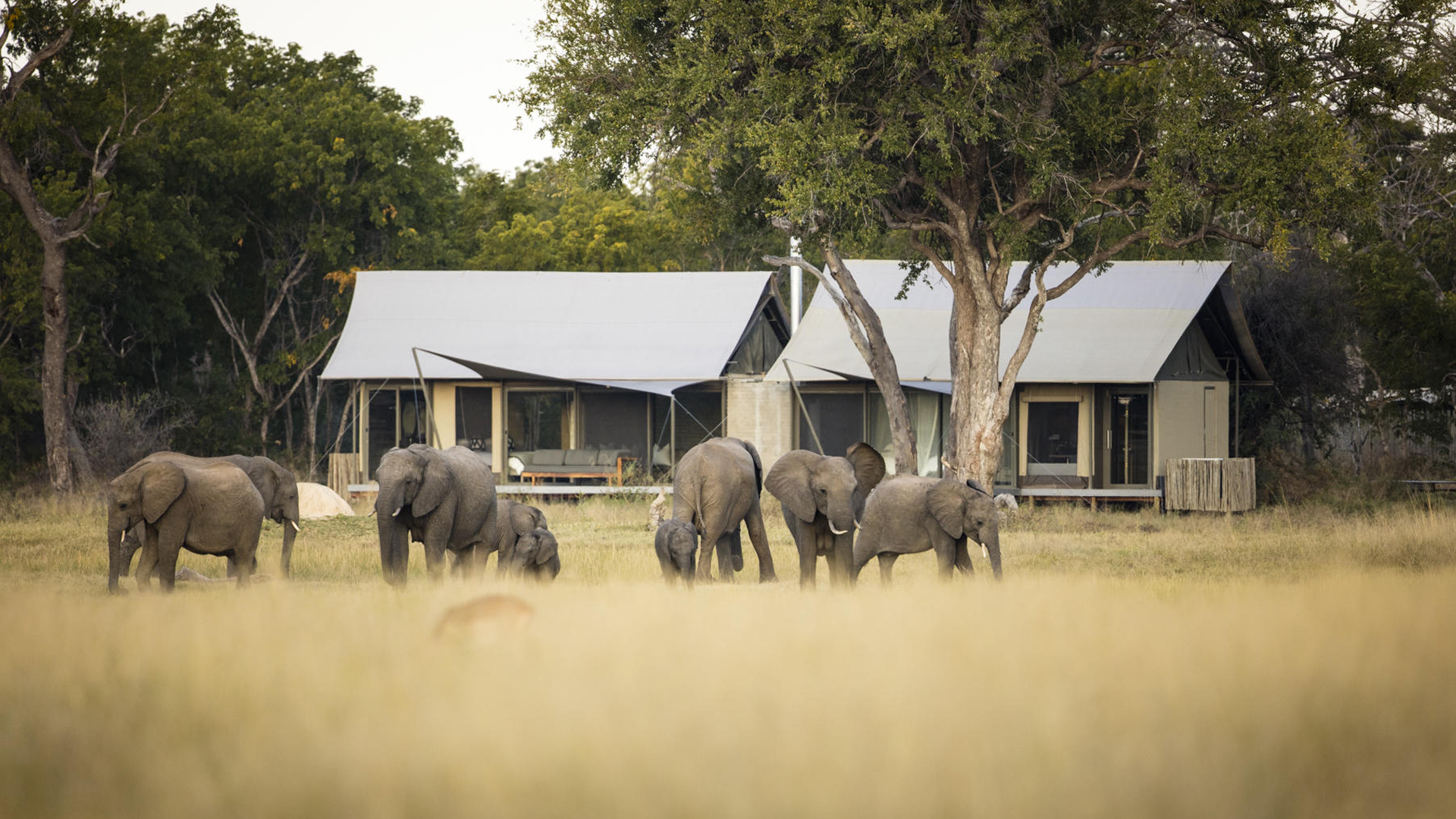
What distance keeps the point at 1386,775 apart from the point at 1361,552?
36.1 feet

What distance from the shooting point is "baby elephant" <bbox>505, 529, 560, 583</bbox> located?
13094mm

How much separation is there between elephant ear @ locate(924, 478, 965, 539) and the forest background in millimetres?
8057

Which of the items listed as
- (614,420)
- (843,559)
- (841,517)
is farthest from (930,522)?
(614,420)

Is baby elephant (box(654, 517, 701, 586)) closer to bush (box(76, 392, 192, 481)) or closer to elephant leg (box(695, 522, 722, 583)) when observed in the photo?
elephant leg (box(695, 522, 722, 583))

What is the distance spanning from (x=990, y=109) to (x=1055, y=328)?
8.33 metres

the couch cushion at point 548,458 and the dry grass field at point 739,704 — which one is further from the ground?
the couch cushion at point 548,458

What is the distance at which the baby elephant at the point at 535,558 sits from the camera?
43.0ft

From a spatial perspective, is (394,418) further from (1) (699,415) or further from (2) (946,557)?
(2) (946,557)

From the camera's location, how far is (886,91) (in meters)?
19.5

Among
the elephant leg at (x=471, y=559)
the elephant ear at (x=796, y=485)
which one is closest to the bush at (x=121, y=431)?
the elephant leg at (x=471, y=559)

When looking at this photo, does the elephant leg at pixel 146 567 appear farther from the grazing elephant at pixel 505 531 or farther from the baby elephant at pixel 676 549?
the baby elephant at pixel 676 549

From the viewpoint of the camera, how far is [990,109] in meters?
18.2

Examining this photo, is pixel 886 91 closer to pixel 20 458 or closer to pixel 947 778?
pixel 947 778

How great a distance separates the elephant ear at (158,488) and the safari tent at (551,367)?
13642 millimetres
